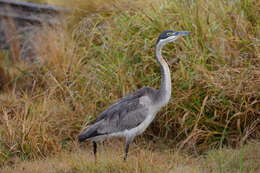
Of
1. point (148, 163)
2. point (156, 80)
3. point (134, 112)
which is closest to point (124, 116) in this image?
point (134, 112)

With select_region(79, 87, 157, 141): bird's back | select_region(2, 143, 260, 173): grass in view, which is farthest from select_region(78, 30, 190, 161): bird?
select_region(2, 143, 260, 173): grass

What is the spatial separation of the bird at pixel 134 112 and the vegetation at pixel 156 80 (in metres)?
0.34

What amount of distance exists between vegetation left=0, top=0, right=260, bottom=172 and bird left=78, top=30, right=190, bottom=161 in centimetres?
34

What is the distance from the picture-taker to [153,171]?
571cm

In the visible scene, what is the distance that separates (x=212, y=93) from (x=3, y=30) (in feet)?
20.5

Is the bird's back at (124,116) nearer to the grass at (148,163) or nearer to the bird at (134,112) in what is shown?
the bird at (134,112)

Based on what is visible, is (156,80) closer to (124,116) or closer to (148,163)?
(124,116)

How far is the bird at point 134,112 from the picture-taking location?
246 inches

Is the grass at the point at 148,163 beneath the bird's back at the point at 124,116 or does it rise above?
beneath

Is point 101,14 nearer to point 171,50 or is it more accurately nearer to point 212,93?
point 171,50

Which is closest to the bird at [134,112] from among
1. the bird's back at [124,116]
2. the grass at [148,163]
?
the bird's back at [124,116]

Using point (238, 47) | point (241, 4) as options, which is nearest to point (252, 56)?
point (238, 47)

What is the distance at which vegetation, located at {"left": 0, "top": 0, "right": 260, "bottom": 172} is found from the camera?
264 inches

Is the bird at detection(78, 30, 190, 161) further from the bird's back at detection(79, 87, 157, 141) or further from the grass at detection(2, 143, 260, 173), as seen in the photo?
the grass at detection(2, 143, 260, 173)
